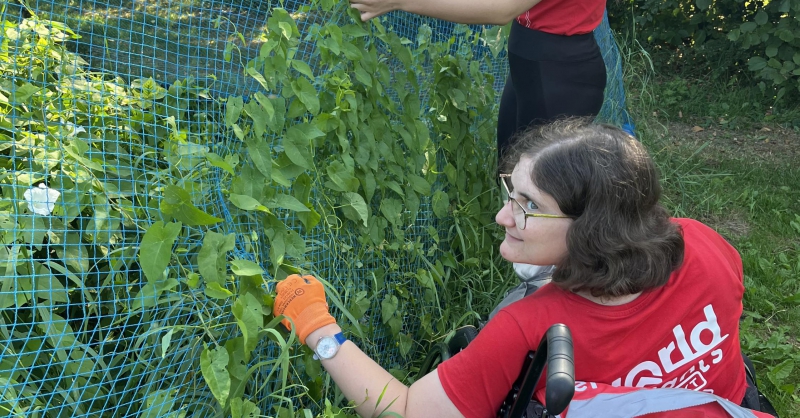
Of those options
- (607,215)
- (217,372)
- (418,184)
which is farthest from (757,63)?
(217,372)

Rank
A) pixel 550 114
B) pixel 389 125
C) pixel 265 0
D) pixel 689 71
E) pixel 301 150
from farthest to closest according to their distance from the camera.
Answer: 1. pixel 689 71
2. pixel 550 114
3. pixel 389 125
4. pixel 265 0
5. pixel 301 150

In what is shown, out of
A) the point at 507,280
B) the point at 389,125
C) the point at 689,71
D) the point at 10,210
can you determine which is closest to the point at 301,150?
the point at 389,125

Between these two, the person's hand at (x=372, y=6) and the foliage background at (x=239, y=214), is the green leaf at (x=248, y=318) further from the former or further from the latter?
the person's hand at (x=372, y=6)

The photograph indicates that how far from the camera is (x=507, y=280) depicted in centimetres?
271

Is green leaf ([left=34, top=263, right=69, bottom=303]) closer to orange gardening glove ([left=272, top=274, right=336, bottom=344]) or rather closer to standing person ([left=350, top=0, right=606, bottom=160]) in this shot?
orange gardening glove ([left=272, top=274, right=336, bottom=344])

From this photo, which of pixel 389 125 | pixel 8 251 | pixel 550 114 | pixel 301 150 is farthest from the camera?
pixel 550 114

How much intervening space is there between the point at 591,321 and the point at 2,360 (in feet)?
4.13

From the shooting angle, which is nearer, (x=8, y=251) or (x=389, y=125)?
(x=8, y=251)

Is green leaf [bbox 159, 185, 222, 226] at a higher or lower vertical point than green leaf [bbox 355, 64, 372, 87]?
lower

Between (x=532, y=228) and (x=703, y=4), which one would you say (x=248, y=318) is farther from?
(x=703, y=4)

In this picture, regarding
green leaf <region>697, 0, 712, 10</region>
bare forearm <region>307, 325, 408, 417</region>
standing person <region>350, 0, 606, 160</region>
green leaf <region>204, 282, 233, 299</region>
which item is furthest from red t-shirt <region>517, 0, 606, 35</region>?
green leaf <region>697, 0, 712, 10</region>

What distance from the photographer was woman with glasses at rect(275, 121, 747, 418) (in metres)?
1.42

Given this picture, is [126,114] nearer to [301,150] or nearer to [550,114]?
[301,150]

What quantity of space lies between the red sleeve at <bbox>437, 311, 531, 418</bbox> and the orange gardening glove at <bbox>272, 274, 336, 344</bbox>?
0.34 metres
